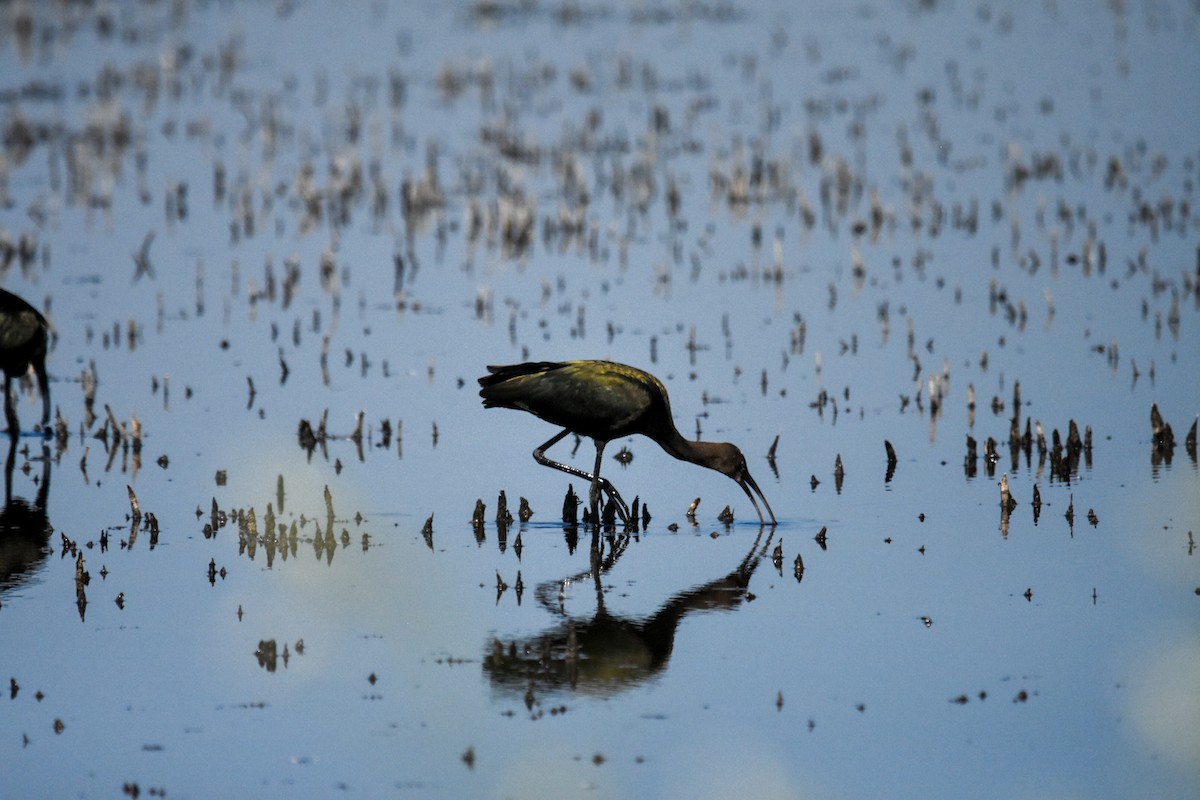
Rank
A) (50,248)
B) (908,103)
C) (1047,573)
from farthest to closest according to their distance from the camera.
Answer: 1. (908,103)
2. (50,248)
3. (1047,573)

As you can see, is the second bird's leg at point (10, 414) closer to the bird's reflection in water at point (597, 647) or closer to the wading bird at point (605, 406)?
the wading bird at point (605, 406)

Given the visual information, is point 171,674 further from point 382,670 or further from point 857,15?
point 857,15

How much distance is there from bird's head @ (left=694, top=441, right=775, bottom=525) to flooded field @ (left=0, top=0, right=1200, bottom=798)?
1.24ft

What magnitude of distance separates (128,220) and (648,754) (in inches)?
763

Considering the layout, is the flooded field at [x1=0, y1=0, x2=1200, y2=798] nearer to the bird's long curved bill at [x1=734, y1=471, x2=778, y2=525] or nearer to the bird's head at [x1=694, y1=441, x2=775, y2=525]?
the bird's long curved bill at [x1=734, y1=471, x2=778, y2=525]

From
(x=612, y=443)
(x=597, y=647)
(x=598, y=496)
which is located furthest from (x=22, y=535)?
(x=612, y=443)

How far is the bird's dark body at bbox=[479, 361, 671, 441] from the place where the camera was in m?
13.1

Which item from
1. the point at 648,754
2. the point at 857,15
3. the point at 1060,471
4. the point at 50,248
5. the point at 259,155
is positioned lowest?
the point at 648,754

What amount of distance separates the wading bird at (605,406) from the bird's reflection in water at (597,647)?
4.74 ft

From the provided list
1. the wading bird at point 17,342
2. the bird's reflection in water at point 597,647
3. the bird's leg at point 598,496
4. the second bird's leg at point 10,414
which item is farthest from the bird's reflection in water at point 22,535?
the bird's leg at point 598,496

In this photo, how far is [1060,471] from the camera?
14344mm

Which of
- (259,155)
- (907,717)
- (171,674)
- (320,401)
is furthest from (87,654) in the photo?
(259,155)

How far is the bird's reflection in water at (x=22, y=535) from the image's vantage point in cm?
1204

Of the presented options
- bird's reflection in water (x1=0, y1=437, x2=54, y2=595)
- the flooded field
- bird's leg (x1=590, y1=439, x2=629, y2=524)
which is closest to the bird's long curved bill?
the flooded field
